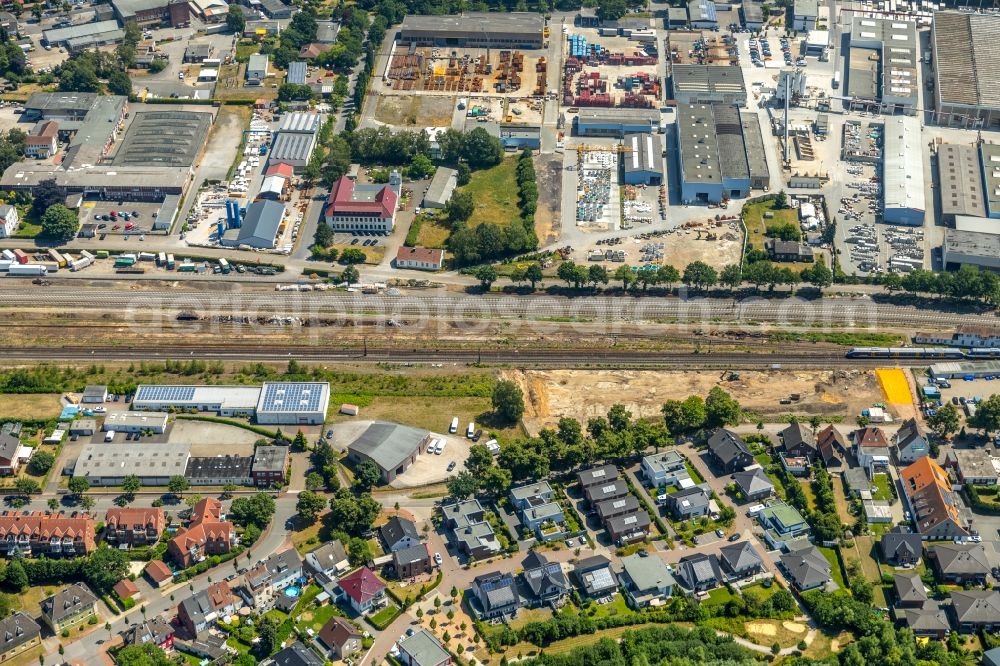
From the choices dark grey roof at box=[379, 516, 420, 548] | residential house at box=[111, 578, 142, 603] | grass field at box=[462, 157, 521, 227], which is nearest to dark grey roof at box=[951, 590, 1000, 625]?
dark grey roof at box=[379, 516, 420, 548]

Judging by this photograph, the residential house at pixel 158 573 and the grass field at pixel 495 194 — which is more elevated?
the grass field at pixel 495 194

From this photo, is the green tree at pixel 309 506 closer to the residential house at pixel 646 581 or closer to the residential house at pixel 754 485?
the residential house at pixel 646 581

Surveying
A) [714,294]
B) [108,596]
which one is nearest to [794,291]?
[714,294]

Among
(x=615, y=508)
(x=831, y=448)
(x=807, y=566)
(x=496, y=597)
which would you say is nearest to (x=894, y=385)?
(x=831, y=448)

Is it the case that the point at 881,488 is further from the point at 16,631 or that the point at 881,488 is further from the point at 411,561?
the point at 16,631

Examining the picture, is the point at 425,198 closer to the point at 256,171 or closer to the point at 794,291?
the point at 256,171

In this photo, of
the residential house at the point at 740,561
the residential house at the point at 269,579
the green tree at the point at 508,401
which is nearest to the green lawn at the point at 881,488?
the residential house at the point at 740,561
